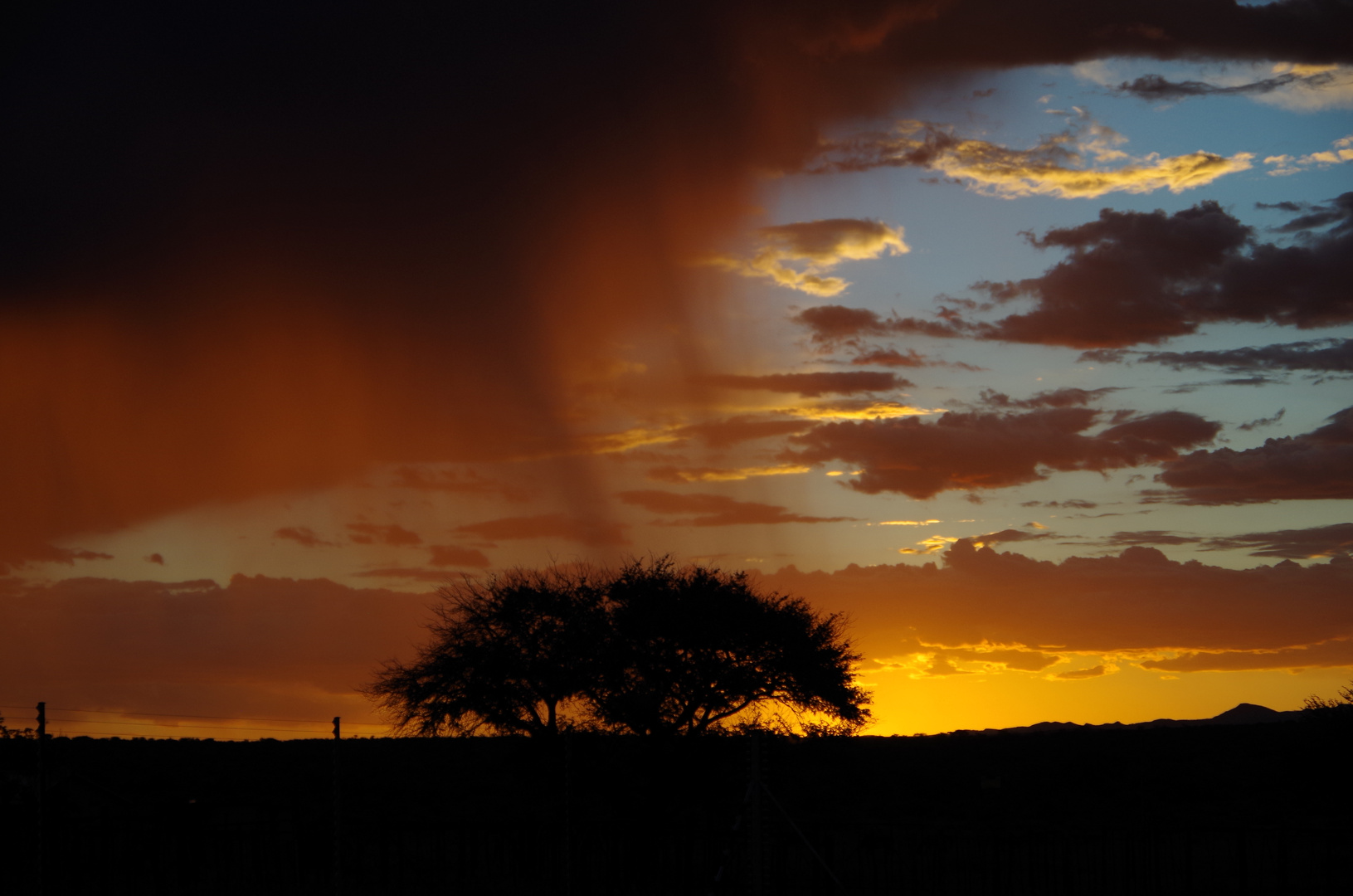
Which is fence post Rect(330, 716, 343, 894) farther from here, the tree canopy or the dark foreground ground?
the tree canopy

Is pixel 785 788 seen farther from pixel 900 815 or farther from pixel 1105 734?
pixel 1105 734

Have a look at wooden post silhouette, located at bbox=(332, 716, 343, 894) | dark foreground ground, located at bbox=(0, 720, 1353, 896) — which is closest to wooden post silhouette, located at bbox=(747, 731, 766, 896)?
dark foreground ground, located at bbox=(0, 720, 1353, 896)

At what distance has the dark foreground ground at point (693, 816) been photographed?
34.4 meters

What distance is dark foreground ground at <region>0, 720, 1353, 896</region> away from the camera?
113 feet

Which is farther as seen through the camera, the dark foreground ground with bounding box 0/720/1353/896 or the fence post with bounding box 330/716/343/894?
the dark foreground ground with bounding box 0/720/1353/896

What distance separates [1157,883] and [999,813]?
34368 millimetres

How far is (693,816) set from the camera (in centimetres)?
4234

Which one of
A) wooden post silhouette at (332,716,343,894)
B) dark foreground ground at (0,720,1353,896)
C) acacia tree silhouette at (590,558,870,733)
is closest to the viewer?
wooden post silhouette at (332,716,343,894)

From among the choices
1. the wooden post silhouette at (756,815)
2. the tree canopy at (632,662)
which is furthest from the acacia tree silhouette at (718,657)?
the wooden post silhouette at (756,815)

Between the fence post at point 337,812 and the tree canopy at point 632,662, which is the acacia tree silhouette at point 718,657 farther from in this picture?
the fence post at point 337,812

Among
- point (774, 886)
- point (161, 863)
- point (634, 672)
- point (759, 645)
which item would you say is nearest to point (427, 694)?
point (634, 672)

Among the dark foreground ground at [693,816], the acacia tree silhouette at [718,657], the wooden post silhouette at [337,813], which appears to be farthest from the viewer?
the acacia tree silhouette at [718,657]

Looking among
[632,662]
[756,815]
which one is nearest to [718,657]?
[632,662]

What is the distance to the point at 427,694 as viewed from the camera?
171 feet
